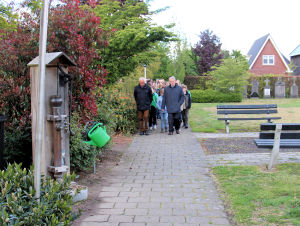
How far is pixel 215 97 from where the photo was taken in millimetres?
29609

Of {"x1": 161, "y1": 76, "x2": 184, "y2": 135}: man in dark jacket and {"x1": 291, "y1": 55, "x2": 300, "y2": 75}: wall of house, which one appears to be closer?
{"x1": 161, "y1": 76, "x2": 184, "y2": 135}: man in dark jacket

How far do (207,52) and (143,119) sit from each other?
3681 cm

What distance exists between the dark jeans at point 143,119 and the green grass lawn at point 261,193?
519cm

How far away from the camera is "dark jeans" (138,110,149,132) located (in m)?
11.6

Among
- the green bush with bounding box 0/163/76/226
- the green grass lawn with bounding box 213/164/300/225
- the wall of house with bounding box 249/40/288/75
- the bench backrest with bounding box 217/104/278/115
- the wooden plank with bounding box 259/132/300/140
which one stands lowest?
the green grass lawn with bounding box 213/164/300/225

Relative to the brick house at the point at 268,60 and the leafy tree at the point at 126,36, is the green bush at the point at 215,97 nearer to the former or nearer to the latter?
the leafy tree at the point at 126,36

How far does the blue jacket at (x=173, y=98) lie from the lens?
11.5 metres

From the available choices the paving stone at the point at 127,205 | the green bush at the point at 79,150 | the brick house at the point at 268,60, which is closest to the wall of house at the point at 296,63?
the brick house at the point at 268,60

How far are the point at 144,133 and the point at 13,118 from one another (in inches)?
249

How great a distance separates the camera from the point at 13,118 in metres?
5.91

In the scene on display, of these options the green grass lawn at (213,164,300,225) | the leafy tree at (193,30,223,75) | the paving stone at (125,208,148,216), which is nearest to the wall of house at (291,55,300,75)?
the leafy tree at (193,30,223,75)

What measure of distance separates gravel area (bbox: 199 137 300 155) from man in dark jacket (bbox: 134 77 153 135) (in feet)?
7.13

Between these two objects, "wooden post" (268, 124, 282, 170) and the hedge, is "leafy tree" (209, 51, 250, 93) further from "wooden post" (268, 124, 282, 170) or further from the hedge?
"wooden post" (268, 124, 282, 170)

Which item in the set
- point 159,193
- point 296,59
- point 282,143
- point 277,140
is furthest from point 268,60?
point 159,193
